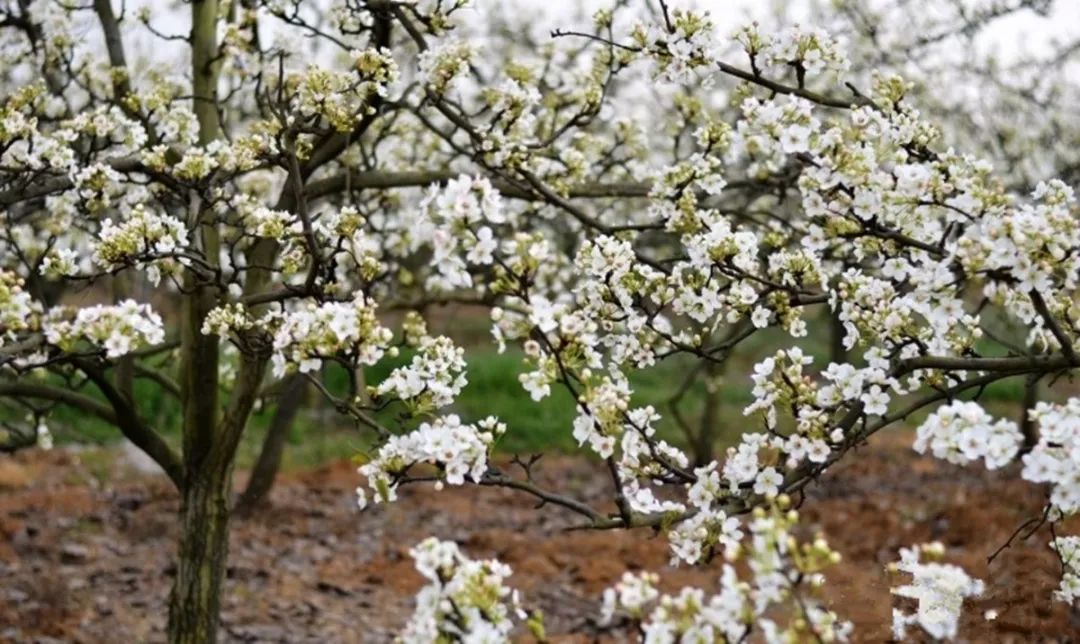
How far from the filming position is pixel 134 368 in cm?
670

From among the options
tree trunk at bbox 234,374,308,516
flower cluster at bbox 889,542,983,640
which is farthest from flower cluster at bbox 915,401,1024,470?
tree trunk at bbox 234,374,308,516

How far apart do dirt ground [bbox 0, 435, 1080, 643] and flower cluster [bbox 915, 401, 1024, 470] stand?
1.92 metres

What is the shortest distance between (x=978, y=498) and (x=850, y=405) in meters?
9.08

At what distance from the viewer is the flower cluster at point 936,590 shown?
245 centimetres

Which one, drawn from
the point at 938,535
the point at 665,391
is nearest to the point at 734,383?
the point at 665,391

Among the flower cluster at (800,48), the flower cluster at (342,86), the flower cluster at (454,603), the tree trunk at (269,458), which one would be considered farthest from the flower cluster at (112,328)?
the tree trunk at (269,458)

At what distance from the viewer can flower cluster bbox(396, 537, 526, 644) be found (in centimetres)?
247

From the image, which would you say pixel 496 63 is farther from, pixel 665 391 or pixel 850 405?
pixel 850 405

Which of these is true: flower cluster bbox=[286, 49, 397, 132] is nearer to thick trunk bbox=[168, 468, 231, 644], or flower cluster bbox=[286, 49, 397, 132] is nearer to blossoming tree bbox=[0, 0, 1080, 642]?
blossoming tree bbox=[0, 0, 1080, 642]

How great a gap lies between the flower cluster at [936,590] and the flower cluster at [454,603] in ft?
3.14

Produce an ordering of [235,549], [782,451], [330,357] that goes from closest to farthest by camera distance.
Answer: [330,357] → [782,451] → [235,549]

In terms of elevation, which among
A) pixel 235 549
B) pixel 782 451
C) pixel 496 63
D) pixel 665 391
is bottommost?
pixel 782 451

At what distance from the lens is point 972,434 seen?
277cm

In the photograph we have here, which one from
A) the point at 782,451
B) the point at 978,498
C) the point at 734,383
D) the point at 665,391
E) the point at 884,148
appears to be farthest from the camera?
the point at 734,383
